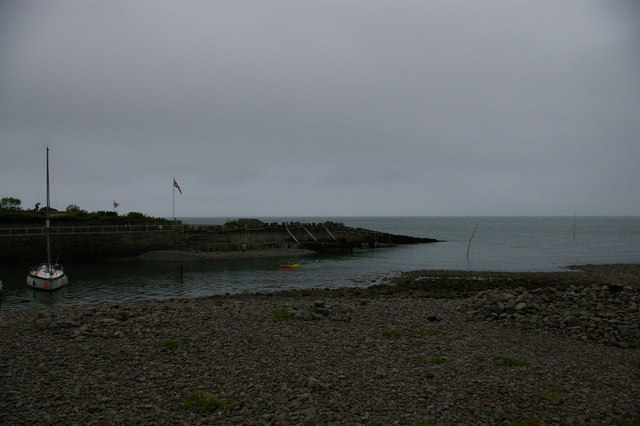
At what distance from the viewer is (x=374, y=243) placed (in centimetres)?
7725

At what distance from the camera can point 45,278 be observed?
1165 inches

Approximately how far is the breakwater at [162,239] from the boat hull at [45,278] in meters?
11.2

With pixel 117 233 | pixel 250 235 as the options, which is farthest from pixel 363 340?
pixel 250 235

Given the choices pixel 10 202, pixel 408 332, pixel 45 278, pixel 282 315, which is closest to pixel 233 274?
pixel 45 278

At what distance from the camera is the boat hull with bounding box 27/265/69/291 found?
97.3ft

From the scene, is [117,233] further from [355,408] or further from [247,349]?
[355,408]

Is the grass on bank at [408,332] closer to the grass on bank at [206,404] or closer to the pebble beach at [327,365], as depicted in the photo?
the pebble beach at [327,365]

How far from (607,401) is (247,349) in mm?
9407

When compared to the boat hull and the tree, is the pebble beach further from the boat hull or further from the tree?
the tree

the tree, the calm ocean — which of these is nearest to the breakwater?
the calm ocean

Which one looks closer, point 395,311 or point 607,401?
point 607,401

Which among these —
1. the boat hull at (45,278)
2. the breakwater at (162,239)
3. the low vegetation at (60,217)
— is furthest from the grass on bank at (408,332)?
the low vegetation at (60,217)

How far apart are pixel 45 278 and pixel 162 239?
26550 mm

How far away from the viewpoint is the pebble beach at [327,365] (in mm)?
8508
